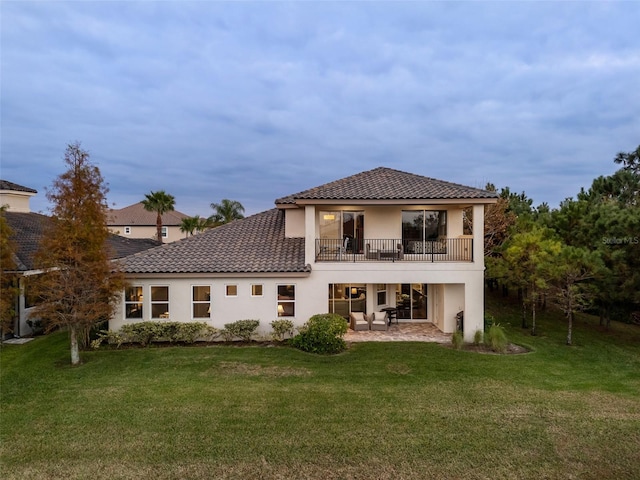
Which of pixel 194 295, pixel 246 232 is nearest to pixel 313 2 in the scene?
pixel 246 232

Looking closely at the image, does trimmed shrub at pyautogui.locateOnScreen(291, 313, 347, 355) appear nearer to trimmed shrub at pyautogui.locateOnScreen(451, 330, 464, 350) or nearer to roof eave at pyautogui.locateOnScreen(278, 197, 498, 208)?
trimmed shrub at pyautogui.locateOnScreen(451, 330, 464, 350)

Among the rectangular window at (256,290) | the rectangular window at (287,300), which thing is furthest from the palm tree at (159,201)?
the rectangular window at (287,300)

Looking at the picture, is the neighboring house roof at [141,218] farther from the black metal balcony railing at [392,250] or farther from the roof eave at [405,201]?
the roof eave at [405,201]

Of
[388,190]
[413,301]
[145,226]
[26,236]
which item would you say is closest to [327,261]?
[388,190]

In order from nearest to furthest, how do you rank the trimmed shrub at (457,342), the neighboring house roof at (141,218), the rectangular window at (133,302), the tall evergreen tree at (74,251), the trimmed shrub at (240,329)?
the tall evergreen tree at (74,251), the trimmed shrub at (457,342), the trimmed shrub at (240,329), the rectangular window at (133,302), the neighboring house roof at (141,218)

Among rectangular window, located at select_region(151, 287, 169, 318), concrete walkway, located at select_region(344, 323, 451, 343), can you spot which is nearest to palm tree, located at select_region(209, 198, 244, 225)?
rectangular window, located at select_region(151, 287, 169, 318)

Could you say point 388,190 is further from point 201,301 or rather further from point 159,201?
point 159,201
